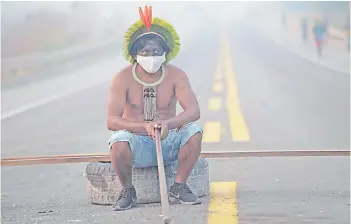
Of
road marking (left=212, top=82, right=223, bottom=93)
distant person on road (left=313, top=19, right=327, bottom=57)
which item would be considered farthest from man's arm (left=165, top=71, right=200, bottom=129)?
distant person on road (left=313, top=19, right=327, bottom=57)

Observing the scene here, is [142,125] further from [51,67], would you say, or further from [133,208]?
[51,67]

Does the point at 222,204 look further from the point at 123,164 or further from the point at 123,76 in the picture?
the point at 123,76

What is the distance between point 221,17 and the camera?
76.9 meters

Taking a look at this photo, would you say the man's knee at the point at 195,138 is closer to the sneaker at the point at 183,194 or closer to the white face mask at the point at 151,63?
the sneaker at the point at 183,194

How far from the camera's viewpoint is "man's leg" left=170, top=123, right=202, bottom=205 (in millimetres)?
6434

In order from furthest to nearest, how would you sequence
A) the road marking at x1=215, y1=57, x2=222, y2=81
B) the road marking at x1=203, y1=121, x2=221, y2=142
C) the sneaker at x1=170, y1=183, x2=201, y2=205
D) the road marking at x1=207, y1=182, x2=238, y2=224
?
the road marking at x1=215, y1=57, x2=222, y2=81
the road marking at x1=203, y1=121, x2=221, y2=142
the sneaker at x1=170, y1=183, x2=201, y2=205
the road marking at x1=207, y1=182, x2=238, y2=224

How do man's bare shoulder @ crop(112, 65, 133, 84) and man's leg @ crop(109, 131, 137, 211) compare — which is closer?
man's leg @ crop(109, 131, 137, 211)

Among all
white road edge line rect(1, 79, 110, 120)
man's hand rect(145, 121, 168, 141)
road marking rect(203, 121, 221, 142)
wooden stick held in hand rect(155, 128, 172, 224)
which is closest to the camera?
wooden stick held in hand rect(155, 128, 172, 224)

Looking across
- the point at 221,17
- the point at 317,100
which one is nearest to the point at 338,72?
the point at 317,100

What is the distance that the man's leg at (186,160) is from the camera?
643 cm

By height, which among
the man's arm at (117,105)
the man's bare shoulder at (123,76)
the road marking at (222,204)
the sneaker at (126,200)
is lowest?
the road marking at (222,204)

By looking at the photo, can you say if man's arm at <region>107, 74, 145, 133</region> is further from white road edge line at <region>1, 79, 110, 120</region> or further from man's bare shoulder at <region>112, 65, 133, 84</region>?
white road edge line at <region>1, 79, 110, 120</region>

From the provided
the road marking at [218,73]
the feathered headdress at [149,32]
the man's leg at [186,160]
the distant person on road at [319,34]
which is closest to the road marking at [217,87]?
the road marking at [218,73]

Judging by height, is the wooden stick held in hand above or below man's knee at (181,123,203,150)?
below
